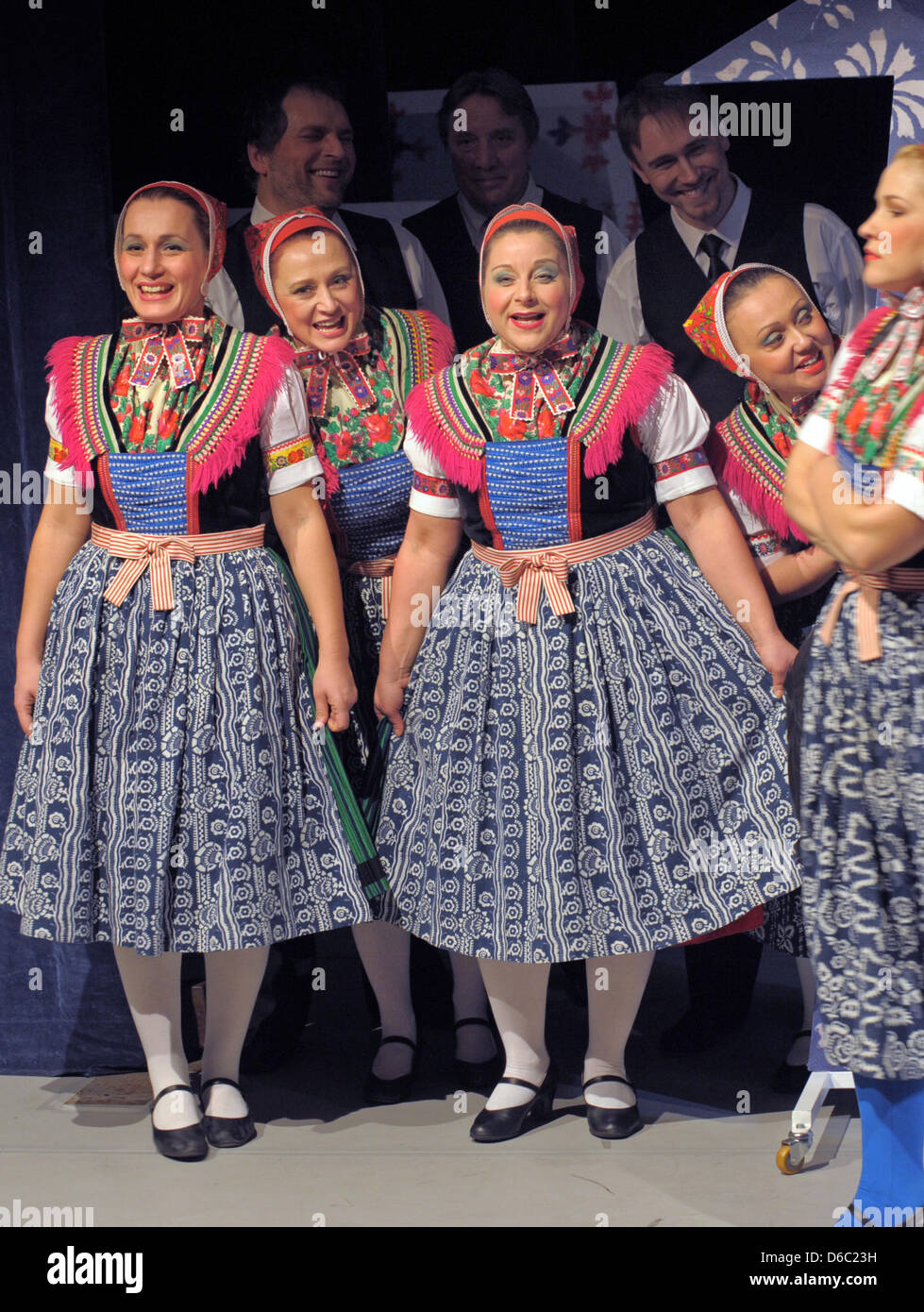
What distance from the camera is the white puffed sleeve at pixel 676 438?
321cm

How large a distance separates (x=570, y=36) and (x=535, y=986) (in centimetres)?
206

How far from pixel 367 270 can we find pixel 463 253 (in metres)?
0.22

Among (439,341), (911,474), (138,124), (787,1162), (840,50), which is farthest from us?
(138,124)

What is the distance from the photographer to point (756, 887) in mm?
3066

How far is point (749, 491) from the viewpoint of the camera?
3.32 metres

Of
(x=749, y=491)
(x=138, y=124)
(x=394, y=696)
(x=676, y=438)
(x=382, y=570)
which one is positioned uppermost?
(x=138, y=124)

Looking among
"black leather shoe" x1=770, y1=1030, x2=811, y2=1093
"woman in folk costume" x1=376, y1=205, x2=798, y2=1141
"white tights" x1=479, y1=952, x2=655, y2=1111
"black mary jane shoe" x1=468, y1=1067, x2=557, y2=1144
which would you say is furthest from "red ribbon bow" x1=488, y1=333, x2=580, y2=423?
"black leather shoe" x1=770, y1=1030, x2=811, y2=1093

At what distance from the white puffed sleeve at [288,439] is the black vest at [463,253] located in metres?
0.52

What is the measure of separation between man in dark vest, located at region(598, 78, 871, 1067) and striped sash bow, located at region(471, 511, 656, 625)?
47 cm

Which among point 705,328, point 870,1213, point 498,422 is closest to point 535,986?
point 870,1213

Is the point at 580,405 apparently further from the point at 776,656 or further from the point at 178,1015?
the point at 178,1015

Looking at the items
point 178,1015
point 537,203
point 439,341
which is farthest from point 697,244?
point 178,1015

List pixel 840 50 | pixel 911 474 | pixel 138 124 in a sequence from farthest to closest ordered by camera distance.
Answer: pixel 138 124, pixel 840 50, pixel 911 474

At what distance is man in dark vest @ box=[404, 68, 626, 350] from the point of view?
142 inches
